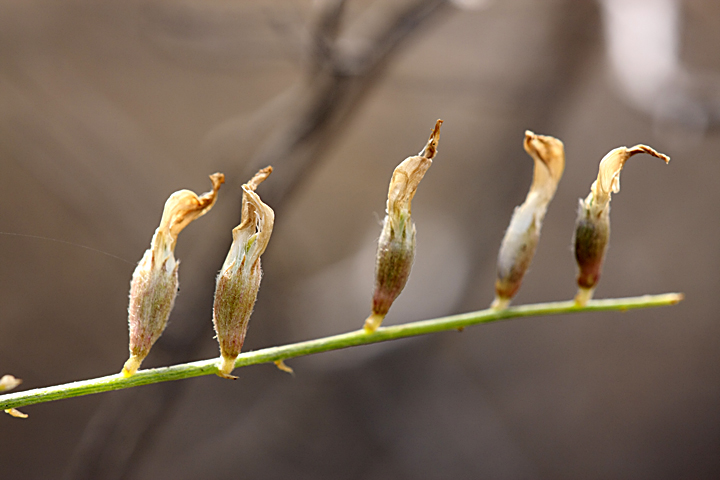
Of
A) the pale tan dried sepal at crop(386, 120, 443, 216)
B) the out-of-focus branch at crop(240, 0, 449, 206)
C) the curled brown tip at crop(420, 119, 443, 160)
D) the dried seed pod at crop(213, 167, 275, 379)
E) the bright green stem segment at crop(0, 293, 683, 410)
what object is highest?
the out-of-focus branch at crop(240, 0, 449, 206)

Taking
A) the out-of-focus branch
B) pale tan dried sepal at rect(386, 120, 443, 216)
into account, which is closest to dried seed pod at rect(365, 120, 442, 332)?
pale tan dried sepal at rect(386, 120, 443, 216)

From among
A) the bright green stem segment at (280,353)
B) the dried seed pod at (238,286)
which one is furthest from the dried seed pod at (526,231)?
the dried seed pod at (238,286)

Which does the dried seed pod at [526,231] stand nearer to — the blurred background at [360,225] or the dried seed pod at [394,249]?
the dried seed pod at [394,249]

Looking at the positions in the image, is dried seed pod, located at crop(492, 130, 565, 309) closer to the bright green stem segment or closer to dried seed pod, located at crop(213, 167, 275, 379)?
the bright green stem segment

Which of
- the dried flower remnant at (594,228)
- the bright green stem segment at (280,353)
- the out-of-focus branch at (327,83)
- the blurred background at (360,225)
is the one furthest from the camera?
the blurred background at (360,225)

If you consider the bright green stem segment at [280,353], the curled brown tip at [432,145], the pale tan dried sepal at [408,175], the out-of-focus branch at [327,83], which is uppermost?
the out-of-focus branch at [327,83]

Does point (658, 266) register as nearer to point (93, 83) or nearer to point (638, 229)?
point (638, 229)

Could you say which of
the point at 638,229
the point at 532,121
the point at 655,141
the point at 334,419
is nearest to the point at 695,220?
the point at 638,229
